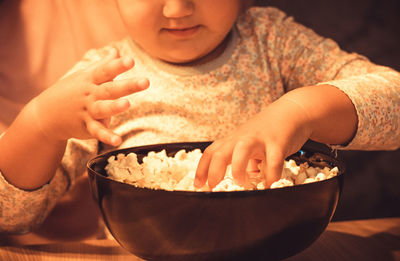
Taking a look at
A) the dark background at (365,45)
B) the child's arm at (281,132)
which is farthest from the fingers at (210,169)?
the dark background at (365,45)

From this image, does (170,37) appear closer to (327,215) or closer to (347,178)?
(327,215)

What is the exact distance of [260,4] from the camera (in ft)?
3.70

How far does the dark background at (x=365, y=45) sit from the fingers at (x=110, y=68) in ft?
2.15

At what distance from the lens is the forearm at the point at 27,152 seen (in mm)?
680

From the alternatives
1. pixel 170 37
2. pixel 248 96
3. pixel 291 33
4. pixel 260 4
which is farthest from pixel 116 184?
pixel 260 4

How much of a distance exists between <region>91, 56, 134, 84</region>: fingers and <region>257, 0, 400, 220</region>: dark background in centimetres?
65

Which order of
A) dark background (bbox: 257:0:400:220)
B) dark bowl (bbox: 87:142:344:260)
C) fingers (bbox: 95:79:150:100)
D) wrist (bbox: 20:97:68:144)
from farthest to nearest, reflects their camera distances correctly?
dark background (bbox: 257:0:400:220) < wrist (bbox: 20:97:68:144) < fingers (bbox: 95:79:150:100) < dark bowl (bbox: 87:142:344:260)

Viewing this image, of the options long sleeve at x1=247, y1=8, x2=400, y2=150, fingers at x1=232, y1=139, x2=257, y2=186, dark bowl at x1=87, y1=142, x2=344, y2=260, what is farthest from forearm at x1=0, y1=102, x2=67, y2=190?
long sleeve at x1=247, y1=8, x2=400, y2=150

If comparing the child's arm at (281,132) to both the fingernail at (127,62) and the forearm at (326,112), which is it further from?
the fingernail at (127,62)

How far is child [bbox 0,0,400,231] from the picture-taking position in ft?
1.84

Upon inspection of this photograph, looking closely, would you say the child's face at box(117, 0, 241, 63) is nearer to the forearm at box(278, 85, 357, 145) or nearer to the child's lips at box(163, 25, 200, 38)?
the child's lips at box(163, 25, 200, 38)

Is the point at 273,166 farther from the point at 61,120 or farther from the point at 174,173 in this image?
the point at 61,120

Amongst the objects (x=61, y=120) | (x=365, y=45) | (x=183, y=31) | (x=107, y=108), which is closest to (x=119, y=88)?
(x=107, y=108)

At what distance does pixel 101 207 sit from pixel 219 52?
0.48 m
